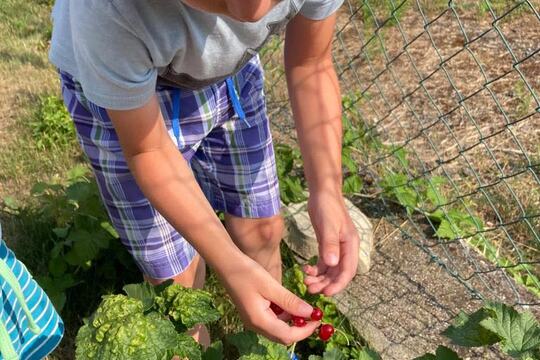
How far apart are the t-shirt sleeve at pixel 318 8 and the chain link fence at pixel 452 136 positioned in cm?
65

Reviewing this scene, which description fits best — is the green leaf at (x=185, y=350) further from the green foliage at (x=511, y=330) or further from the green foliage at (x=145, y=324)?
the green foliage at (x=511, y=330)

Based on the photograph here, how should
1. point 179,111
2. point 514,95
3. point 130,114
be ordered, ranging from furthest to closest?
point 514,95 → point 179,111 → point 130,114

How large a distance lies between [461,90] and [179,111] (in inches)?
71.5

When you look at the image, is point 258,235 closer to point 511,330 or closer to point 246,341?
point 246,341

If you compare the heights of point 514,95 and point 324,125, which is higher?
point 324,125

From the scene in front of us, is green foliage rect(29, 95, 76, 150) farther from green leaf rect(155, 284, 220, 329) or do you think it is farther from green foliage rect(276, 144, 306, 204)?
green leaf rect(155, 284, 220, 329)

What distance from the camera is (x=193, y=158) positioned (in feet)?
6.06

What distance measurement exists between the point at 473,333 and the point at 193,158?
869 millimetres

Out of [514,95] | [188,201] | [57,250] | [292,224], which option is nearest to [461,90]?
[514,95]

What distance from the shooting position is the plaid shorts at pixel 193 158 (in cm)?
159

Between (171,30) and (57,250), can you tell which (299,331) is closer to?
(171,30)

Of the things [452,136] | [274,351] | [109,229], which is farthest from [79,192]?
[452,136]

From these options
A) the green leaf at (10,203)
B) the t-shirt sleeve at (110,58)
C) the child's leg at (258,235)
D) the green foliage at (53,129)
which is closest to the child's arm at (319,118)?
the child's leg at (258,235)

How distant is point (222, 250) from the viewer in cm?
135
